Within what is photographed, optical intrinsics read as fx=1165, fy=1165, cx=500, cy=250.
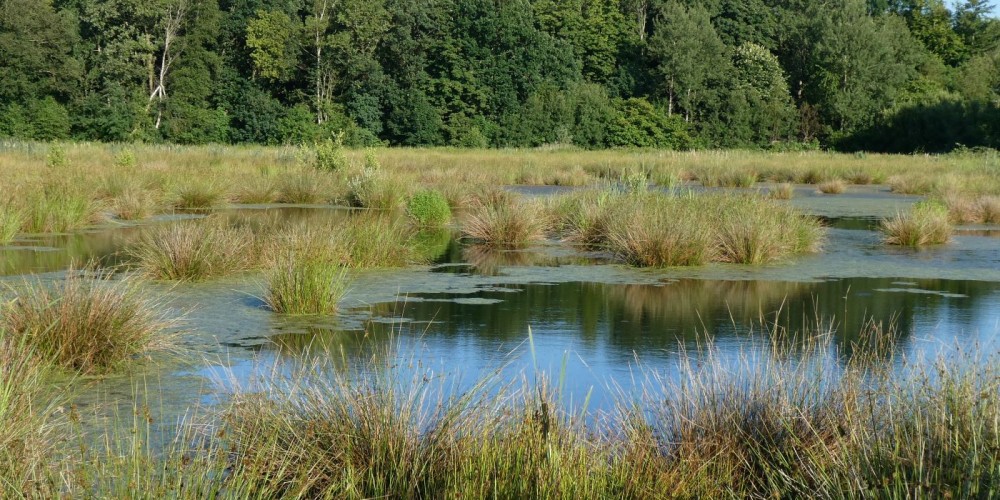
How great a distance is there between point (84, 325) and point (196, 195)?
48.6 ft

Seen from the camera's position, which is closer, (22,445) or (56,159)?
(22,445)

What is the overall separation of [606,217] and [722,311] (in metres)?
5.27

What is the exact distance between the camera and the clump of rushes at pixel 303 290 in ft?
32.0

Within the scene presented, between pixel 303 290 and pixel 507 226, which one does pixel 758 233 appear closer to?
pixel 507 226

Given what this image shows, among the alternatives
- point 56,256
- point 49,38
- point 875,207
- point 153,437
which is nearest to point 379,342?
point 153,437

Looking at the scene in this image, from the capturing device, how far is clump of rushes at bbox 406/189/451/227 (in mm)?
18672

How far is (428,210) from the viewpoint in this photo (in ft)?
61.2

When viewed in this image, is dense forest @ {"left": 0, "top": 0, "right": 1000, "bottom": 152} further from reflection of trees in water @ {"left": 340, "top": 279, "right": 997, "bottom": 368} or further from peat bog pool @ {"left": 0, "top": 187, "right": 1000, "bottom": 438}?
reflection of trees in water @ {"left": 340, "top": 279, "right": 997, "bottom": 368}

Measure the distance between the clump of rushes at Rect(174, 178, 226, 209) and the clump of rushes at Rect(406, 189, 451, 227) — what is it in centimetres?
490

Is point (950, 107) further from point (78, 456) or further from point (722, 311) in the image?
point (78, 456)

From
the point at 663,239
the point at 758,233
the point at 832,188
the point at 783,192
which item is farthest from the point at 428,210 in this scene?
the point at 832,188

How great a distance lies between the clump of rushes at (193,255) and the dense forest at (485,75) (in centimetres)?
3775

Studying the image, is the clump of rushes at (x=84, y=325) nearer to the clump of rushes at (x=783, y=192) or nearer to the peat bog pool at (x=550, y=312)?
the peat bog pool at (x=550, y=312)

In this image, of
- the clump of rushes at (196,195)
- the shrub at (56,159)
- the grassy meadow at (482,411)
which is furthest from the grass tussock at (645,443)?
the shrub at (56,159)
